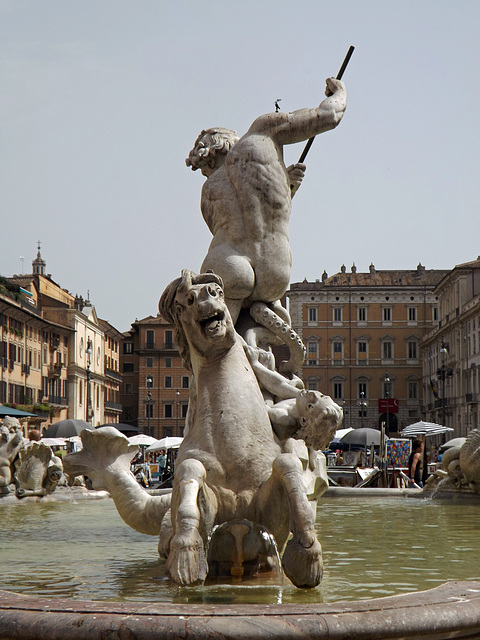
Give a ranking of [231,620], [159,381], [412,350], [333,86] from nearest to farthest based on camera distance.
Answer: [231,620], [333,86], [412,350], [159,381]

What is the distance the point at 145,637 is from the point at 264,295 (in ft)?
13.2

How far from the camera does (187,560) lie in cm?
325

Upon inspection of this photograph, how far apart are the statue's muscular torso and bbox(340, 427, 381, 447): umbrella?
22.4 m

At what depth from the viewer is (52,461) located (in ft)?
33.0

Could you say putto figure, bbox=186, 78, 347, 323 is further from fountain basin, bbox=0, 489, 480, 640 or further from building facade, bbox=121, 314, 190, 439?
building facade, bbox=121, 314, 190, 439

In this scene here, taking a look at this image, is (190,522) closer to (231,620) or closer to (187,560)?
(187,560)

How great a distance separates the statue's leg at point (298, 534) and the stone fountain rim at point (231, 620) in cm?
73

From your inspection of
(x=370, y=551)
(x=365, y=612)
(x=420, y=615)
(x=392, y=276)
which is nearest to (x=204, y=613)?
(x=365, y=612)

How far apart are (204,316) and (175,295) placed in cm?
18

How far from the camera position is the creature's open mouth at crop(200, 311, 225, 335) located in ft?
13.2

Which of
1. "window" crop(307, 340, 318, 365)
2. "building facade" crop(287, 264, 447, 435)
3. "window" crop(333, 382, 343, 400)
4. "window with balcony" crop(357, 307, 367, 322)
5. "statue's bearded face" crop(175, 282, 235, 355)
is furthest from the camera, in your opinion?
"window with balcony" crop(357, 307, 367, 322)

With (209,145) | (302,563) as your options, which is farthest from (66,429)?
(302,563)

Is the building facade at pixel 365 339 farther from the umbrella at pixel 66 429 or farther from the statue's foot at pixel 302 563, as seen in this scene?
the statue's foot at pixel 302 563

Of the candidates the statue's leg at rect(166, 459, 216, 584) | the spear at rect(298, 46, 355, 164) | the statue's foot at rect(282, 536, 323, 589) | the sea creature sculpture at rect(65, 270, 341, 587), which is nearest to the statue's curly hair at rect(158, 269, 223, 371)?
the sea creature sculpture at rect(65, 270, 341, 587)
